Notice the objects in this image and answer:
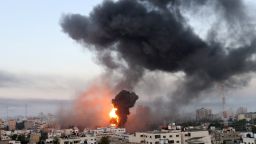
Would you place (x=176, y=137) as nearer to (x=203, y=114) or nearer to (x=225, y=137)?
(x=225, y=137)

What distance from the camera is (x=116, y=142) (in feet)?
132

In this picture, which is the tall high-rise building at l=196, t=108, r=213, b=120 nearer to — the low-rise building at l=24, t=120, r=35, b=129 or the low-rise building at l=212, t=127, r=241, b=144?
the low-rise building at l=24, t=120, r=35, b=129

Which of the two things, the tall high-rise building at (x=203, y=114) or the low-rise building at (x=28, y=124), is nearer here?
the low-rise building at (x=28, y=124)

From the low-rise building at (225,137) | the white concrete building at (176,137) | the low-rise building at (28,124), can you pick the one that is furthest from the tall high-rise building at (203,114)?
the white concrete building at (176,137)

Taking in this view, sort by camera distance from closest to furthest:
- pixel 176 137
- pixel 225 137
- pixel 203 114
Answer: pixel 176 137 → pixel 225 137 → pixel 203 114

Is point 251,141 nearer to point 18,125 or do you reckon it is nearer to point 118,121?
point 118,121

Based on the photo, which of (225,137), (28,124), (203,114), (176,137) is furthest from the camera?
(203,114)

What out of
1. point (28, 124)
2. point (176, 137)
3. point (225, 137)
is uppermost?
point (28, 124)

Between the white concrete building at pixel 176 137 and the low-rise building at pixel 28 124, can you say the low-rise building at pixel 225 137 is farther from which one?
the low-rise building at pixel 28 124

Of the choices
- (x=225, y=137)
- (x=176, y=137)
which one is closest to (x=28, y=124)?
(x=225, y=137)

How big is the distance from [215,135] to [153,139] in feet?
47.8

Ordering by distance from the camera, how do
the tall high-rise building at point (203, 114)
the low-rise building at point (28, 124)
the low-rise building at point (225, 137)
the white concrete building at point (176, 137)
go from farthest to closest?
1. the tall high-rise building at point (203, 114)
2. the low-rise building at point (28, 124)
3. the low-rise building at point (225, 137)
4. the white concrete building at point (176, 137)

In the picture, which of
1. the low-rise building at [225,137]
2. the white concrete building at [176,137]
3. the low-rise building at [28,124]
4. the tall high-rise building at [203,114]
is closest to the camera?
the white concrete building at [176,137]

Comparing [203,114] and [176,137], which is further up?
[203,114]
